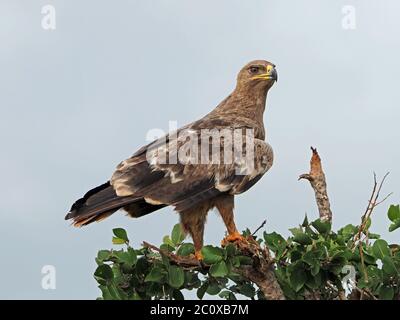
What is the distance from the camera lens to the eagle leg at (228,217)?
8.41 meters

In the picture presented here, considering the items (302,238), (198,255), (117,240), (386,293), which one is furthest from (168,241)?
(386,293)

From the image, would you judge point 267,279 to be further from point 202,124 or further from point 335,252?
point 202,124

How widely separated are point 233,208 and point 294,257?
126 cm

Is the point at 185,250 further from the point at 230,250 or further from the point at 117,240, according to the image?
the point at 230,250

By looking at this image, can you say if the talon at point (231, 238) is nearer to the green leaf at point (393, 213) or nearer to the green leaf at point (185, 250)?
the green leaf at point (185, 250)

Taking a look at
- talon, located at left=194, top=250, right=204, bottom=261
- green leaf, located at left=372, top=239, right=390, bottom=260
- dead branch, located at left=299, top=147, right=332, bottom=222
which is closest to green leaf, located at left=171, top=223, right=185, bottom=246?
talon, located at left=194, top=250, right=204, bottom=261

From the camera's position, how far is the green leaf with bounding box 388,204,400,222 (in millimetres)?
8148

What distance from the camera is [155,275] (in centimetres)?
756

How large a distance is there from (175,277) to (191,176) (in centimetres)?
145

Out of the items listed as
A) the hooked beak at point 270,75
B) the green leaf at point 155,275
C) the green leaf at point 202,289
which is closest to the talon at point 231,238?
the green leaf at point 202,289
